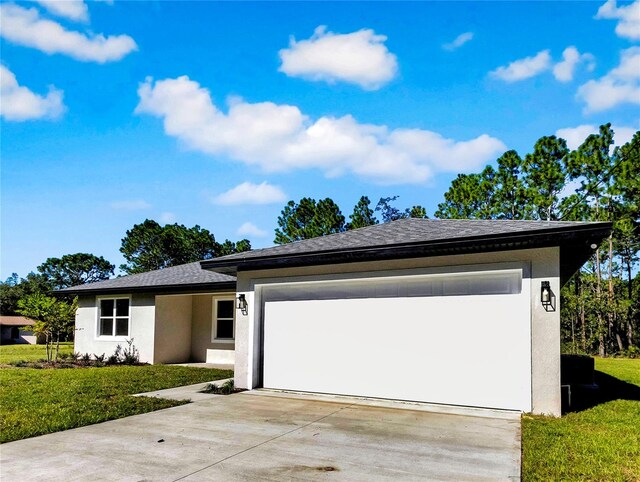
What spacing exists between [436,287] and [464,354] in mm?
1245

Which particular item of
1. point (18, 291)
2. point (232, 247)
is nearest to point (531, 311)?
point (232, 247)

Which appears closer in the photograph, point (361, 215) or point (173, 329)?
point (173, 329)

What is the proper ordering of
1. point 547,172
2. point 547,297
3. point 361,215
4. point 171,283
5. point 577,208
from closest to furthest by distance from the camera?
point 547,297
point 171,283
point 577,208
point 547,172
point 361,215

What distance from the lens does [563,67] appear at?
14.0 meters

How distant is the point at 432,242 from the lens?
795 centimetres

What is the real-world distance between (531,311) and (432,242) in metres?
1.90

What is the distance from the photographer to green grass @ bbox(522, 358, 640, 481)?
4.64 meters

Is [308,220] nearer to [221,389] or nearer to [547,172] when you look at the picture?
[547,172]

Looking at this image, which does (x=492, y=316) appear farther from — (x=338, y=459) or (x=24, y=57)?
(x=24, y=57)

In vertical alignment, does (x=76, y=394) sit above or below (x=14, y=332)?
above

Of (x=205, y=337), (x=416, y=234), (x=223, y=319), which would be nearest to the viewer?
(x=416, y=234)

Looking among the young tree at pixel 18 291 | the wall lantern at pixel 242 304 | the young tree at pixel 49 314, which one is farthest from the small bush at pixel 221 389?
the young tree at pixel 18 291

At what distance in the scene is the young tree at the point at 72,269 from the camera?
54.9 metres

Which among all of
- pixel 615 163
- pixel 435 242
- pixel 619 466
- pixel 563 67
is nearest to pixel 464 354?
pixel 435 242
